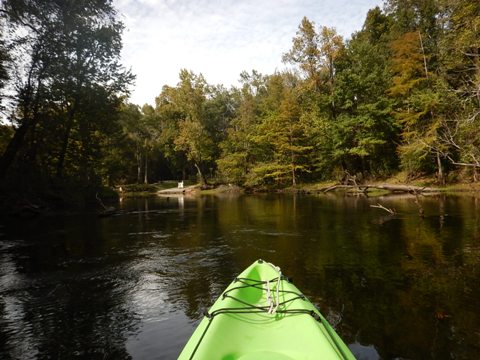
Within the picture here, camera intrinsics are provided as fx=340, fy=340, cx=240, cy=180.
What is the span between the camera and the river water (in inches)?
205

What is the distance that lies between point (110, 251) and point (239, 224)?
700cm

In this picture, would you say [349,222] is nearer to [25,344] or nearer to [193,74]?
[25,344]

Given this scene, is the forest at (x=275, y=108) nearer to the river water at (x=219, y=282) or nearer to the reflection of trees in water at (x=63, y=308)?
the river water at (x=219, y=282)

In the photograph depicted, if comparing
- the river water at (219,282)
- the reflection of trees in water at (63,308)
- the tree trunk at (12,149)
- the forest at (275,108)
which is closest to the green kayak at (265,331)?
the river water at (219,282)

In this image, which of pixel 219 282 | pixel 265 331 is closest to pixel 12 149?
pixel 219 282

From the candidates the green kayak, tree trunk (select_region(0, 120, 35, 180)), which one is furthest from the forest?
the green kayak

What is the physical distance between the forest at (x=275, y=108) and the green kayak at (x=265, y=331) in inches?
327

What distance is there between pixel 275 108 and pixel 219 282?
39.7 meters

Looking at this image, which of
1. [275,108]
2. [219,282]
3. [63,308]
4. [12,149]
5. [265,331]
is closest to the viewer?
[265,331]

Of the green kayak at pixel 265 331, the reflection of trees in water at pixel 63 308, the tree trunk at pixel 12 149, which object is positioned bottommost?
the reflection of trees in water at pixel 63 308

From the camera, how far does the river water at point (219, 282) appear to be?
5.20m

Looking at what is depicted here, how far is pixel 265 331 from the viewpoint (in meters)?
4.19

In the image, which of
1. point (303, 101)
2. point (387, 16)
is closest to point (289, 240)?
point (303, 101)

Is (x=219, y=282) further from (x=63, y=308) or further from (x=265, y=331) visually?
(x=265, y=331)
